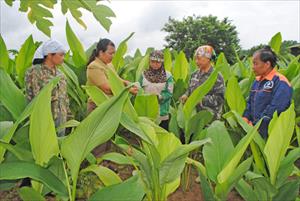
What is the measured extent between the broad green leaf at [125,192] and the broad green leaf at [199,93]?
1662mm

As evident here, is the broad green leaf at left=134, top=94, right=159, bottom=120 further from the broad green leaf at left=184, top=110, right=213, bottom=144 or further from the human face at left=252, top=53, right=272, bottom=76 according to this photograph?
the human face at left=252, top=53, right=272, bottom=76

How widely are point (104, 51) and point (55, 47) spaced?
30.2 inches

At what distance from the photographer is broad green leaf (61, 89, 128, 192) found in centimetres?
181

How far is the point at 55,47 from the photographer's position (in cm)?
332

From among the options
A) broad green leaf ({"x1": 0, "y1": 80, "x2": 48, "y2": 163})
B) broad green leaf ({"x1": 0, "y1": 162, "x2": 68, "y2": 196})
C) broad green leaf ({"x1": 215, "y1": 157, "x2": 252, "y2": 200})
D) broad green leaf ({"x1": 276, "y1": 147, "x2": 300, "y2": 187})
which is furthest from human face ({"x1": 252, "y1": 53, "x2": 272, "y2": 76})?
broad green leaf ({"x1": 0, "y1": 162, "x2": 68, "y2": 196})

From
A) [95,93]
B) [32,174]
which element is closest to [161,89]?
[95,93]

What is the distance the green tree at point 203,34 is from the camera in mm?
32316

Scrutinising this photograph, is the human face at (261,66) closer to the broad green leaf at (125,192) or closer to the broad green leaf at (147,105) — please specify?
the broad green leaf at (147,105)

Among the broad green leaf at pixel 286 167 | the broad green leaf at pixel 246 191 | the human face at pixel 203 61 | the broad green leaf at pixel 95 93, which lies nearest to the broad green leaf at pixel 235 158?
the broad green leaf at pixel 246 191

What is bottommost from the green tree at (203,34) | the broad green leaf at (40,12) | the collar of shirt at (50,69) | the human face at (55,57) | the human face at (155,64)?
the green tree at (203,34)

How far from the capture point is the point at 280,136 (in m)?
2.78

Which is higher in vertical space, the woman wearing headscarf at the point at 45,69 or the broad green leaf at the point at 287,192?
the woman wearing headscarf at the point at 45,69

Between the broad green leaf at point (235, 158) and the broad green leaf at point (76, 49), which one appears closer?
the broad green leaf at point (235, 158)

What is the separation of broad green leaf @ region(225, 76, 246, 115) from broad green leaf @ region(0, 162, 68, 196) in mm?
2209
